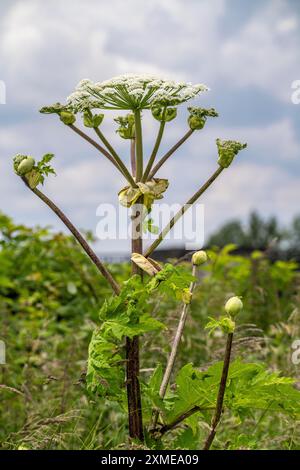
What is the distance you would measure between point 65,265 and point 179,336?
4206 mm

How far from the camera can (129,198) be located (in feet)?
8.16

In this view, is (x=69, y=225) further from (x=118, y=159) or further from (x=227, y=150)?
(x=227, y=150)

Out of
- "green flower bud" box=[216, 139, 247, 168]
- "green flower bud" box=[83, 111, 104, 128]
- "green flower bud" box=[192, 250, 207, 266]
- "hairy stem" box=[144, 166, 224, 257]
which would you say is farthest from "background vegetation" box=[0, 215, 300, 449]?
"green flower bud" box=[83, 111, 104, 128]

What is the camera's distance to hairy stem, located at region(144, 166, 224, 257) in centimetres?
248

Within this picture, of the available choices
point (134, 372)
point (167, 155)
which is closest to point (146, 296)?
point (134, 372)

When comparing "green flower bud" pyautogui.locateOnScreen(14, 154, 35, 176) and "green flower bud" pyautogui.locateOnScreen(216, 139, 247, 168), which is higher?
"green flower bud" pyautogui.locateOnScreen(216, 139, 247, 168)

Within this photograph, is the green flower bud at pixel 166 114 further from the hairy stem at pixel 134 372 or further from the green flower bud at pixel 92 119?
the hairy stem at pixel 134 372

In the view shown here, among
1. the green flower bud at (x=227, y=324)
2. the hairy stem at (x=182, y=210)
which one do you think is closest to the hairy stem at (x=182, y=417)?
the green flower bud at (x=227, y=324)

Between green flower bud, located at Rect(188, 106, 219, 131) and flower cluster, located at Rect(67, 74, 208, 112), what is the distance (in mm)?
128

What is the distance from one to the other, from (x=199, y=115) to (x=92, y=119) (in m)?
0.38

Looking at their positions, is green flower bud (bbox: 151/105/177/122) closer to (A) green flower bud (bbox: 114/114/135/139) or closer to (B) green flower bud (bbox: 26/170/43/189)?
(A) green flower bud (bbox: 114/114/135/139)

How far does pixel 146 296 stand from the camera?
235cm

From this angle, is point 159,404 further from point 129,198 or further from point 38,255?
point 38,255
